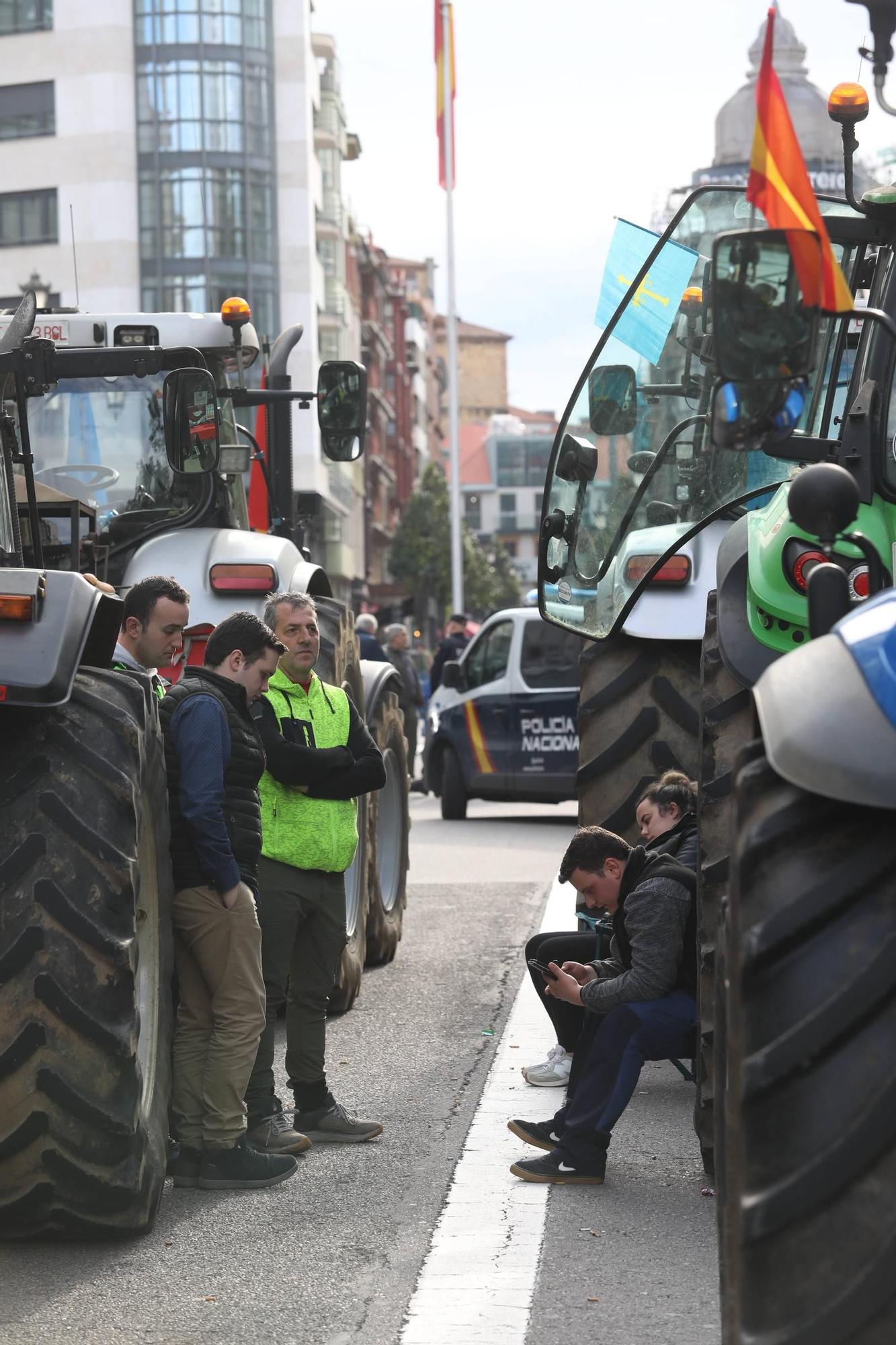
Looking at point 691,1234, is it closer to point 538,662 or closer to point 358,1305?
point 358,1305

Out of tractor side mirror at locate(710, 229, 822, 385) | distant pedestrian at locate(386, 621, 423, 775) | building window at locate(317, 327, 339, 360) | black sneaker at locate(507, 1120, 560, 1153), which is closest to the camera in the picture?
tractor side mirror at locate(710, 229, 822, 385)

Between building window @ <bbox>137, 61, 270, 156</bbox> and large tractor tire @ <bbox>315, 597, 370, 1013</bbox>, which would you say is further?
building window @ <bbox>137, 61, 270, 156</bbox>

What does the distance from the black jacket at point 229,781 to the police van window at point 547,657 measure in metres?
12.2

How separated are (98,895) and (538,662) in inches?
544

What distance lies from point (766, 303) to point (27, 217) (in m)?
56.9

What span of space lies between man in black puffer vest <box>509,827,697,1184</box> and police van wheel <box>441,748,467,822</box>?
12.9 m

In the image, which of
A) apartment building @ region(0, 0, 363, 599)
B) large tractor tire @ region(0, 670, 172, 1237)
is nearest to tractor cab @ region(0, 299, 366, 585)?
large tractor tire @ region(0, 670, 172, 1237)

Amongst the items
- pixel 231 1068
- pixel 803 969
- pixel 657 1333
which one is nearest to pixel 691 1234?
pixel 657 1333

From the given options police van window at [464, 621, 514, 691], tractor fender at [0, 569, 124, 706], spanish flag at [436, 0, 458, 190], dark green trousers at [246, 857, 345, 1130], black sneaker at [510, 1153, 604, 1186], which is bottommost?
police van window at [464, 621, 514, 691]

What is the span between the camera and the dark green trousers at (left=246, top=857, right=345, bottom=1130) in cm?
669

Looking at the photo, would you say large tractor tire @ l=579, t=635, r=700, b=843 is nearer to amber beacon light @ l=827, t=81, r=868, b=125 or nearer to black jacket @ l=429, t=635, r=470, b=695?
amber beacon light @ l=827, t=81, r=868, b=125

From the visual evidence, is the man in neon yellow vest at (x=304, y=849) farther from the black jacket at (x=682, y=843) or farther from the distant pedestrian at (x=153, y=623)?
the black jacket at (x=682, y=843)

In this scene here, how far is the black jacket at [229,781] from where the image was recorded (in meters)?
5.95

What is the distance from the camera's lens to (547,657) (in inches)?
731
